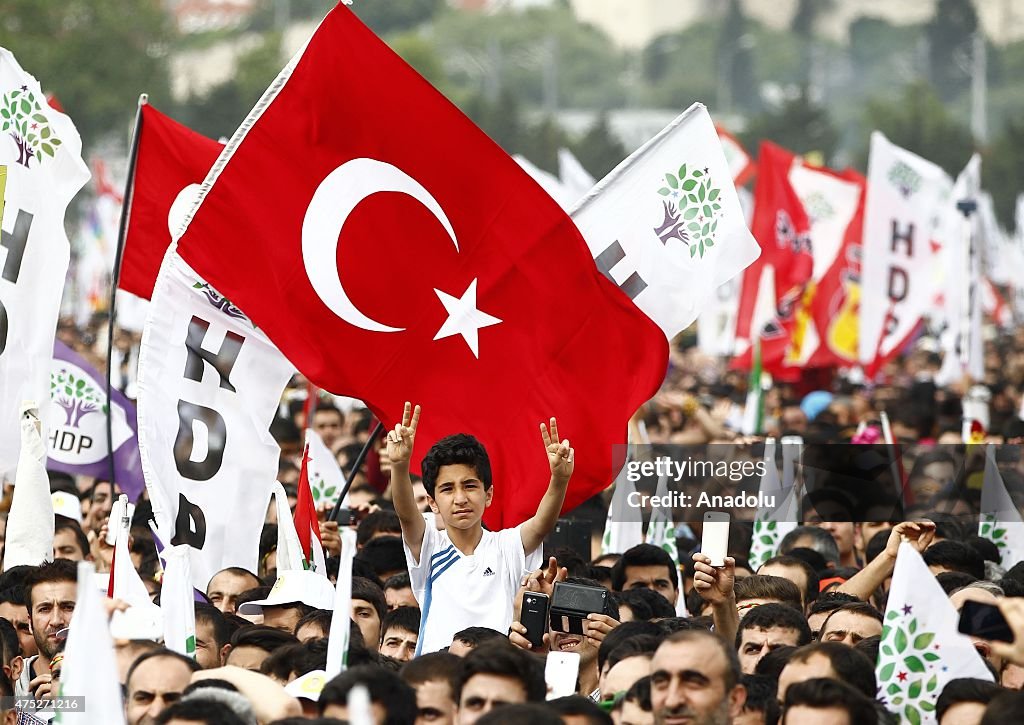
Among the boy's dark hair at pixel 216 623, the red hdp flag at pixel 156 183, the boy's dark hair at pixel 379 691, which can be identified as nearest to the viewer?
the boy's dark hair at pixel 379 691

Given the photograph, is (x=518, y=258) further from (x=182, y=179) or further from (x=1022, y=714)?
(x=1022, y=714)

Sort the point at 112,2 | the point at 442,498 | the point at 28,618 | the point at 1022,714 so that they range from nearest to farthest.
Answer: the point at 1022,714
the point at 442,498
the point at 28,618
the point at 112,2

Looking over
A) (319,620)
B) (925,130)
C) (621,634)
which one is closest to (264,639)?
(319,620)

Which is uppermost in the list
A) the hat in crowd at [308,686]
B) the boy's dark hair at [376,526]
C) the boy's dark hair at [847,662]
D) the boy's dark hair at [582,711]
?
the boy's dark hair at [376,526]

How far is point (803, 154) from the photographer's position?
77.8 meters

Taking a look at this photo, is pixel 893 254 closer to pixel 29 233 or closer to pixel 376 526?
pixel 376 526

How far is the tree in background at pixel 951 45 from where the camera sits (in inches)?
4345

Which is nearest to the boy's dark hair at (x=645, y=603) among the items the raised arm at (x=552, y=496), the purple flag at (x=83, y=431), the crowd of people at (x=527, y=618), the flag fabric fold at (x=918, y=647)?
the crowd of people at (x=527, y=618)

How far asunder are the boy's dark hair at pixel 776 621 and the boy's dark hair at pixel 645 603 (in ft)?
2.23

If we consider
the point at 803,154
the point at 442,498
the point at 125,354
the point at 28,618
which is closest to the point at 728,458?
the point at 442,498

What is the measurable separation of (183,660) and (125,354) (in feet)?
42.1

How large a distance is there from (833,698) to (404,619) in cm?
250

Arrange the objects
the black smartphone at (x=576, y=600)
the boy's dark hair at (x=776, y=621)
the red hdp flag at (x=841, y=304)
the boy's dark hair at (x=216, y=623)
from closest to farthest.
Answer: the black smartphone at (x=576, y=600) < the boy's dark hair at (x=776, y=621) < the boy's dark hair at (x=216, y=623) < the red hdp flag at (x=841, y=304)

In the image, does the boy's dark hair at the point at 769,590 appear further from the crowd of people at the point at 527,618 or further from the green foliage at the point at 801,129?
the green foliage at the point at 801,129
